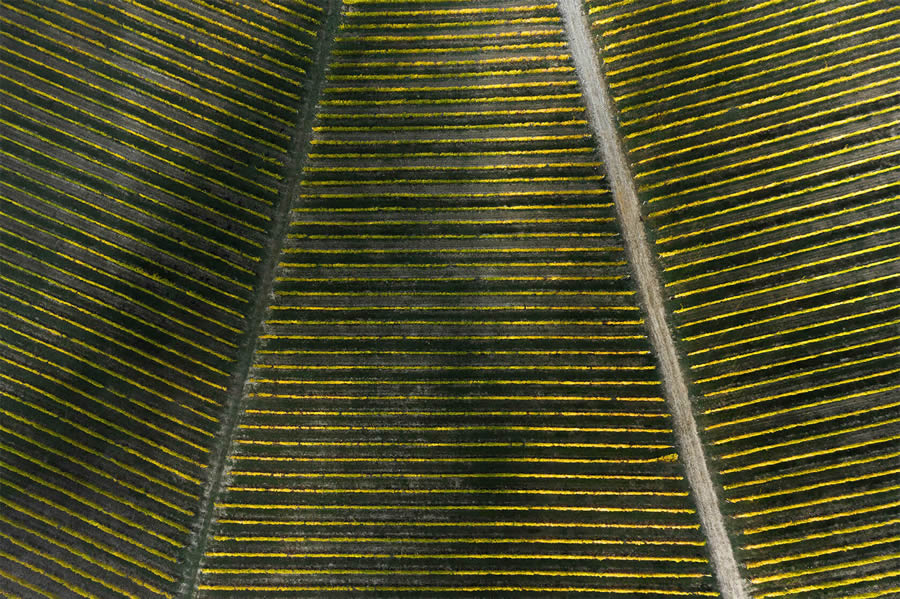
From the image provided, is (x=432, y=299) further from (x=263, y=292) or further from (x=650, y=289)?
(x=650, y=289)

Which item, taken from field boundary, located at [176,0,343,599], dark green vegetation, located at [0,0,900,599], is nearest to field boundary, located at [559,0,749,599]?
Result: dark green vegetation, located at [0,0,900,599]

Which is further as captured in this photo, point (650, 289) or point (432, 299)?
point (432, 299)

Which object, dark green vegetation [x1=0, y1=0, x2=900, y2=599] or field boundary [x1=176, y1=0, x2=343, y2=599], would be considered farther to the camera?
field boundary [x1=176, y1=0, x2=343, y2=599]

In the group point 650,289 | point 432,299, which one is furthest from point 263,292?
point 650,289

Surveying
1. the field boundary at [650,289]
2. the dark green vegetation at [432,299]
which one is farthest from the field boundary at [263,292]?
the field boundary at [650,289]

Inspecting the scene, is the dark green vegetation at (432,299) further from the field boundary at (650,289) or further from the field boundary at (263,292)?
the field boundary at (650,289)

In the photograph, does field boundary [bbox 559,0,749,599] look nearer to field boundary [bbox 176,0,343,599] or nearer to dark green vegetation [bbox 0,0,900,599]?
dark green vegetation [bbox 0,0,900,599]

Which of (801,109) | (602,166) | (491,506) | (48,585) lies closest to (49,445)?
(48,585)

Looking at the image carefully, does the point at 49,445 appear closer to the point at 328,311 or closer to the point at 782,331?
the point at 328,311
